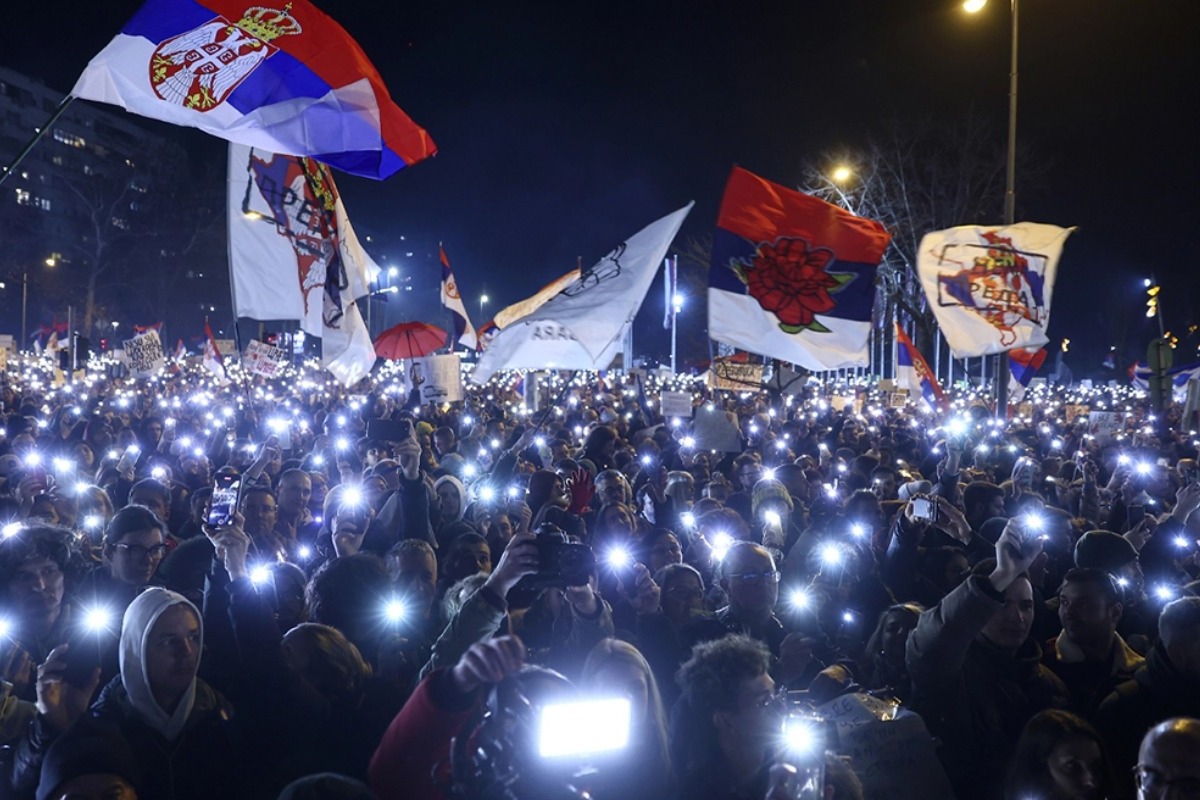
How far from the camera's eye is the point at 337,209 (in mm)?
8734

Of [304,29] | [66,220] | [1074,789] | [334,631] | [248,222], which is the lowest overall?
[1074,789]

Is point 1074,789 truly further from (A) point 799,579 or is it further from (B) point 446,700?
(A) point 799,579

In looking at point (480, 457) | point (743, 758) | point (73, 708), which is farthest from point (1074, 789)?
point (480, 457)

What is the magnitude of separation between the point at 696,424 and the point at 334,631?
8.52m

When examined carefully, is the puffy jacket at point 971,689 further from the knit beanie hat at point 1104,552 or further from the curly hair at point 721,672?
the knit beanie hat at point 1104,552

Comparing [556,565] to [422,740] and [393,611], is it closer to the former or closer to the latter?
[422,740]

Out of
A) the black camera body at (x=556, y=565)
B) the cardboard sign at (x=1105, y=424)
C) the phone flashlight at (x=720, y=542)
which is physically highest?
the cardboard sign at (x=1105, y=424)

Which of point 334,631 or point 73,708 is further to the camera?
point 334,631

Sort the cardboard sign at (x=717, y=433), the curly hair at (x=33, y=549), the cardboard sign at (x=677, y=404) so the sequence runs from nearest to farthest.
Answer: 1. the curly hair at (x=33, y=549)
2. the cardboard sign at (x=717, y=433)
3. the cardboard sign at (x=677, y=404)

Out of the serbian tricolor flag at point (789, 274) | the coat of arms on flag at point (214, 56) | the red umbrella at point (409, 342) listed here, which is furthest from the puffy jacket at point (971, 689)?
the red umbrella at point (409, 342)

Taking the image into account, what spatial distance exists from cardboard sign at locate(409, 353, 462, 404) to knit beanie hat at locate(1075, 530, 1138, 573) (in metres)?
11.2

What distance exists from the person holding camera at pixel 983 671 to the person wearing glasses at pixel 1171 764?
70cm

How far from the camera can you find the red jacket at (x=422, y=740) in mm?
2389

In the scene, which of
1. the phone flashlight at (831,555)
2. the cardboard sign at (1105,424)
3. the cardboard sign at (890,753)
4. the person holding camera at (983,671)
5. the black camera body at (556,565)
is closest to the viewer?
the black camera body at (556,565)
